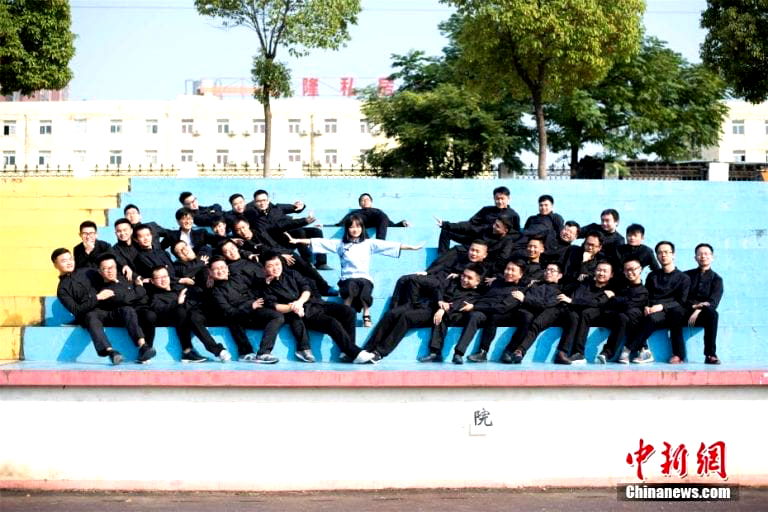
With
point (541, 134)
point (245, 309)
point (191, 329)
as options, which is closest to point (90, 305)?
point (191, 329)

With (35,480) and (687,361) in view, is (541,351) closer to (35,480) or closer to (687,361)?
(687,361)

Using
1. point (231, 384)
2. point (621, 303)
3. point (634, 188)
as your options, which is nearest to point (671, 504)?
point (621, 303)

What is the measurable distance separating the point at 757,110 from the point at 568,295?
152 ft

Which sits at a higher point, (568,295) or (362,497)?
(568,295)

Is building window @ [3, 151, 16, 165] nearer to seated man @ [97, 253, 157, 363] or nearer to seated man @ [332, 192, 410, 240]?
seated man @ [332, 192, 410, 240]

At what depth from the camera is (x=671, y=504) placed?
1055 centimetres

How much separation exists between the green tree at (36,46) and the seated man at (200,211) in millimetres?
10483

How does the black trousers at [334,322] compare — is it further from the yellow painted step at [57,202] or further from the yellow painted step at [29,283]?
the yellow painted step at [57,202]

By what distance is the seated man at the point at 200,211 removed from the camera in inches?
608

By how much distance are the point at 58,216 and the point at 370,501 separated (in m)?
8.23

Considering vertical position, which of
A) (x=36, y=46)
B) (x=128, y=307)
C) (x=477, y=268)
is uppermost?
(x=36, y=46)

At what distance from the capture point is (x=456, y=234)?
15.1 m

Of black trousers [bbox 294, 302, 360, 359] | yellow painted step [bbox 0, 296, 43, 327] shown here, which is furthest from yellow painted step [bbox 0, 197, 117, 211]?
black trousers [bbox 294, 302, 360, 359]

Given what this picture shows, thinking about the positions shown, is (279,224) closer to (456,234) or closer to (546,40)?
(456,234)
